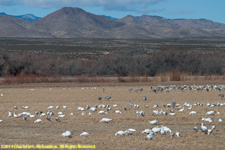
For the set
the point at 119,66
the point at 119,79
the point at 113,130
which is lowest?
the point at 119,79

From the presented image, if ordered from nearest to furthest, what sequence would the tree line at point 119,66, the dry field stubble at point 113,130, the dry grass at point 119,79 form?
the dry field stubble at point 113,130
the dry grass at point 119,79
the tree line at point 119,66

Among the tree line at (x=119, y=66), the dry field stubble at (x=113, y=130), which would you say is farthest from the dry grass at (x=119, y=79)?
the dry field stubble at (x=113, y=130)

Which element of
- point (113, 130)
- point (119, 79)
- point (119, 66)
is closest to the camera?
point (113, 130)

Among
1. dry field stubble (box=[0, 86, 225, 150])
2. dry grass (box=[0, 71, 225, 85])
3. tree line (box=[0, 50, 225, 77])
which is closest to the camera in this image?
dry field stubble (box=[0, 86, 225, 150])

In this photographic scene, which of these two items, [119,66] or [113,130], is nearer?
[113,130]

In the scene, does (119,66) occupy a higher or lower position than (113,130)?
higher

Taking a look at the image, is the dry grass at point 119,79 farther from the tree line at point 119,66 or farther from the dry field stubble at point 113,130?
the dry field stubble at point 113,130

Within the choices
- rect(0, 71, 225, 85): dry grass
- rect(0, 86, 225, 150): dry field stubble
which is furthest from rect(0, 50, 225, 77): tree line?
rect(0, 86, 225, 150): dry field stubble

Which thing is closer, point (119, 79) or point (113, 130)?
point (113, 130)

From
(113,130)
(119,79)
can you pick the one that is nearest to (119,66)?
(119,79)

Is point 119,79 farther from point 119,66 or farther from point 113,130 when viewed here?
point 113,130

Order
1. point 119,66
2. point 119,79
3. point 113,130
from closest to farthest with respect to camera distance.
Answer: point 113,130
point 119,79
point 119,66

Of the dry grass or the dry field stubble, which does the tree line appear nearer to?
the dry grass

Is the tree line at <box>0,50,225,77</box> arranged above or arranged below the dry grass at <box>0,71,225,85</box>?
above
